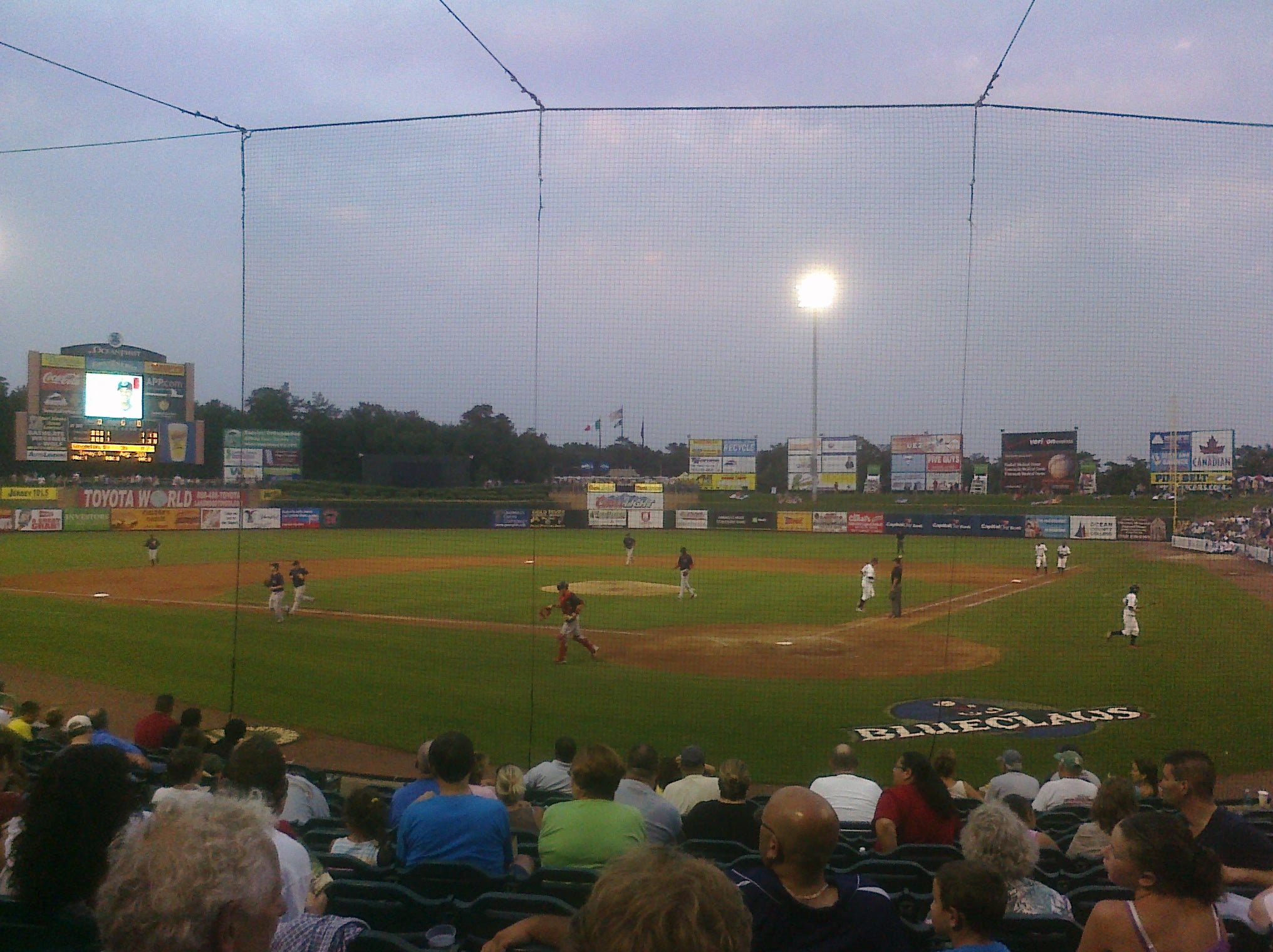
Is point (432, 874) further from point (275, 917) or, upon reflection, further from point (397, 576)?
point (397, 576)

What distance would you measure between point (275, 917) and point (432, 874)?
7.90ft

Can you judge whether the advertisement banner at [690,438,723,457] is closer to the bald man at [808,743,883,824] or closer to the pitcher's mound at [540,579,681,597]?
the pitcher's mound at [540,579,681,597]

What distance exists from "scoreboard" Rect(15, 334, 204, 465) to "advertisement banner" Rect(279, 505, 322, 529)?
8424 millimetres

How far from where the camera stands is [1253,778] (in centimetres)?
964

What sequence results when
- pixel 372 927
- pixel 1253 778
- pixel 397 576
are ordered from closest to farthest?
pixel 372 927 < pixel 1253 778 < pixel 397 576

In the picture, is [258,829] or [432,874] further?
[432,874]

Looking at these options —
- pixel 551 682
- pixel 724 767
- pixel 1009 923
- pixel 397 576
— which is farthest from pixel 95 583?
pixel 1009 923

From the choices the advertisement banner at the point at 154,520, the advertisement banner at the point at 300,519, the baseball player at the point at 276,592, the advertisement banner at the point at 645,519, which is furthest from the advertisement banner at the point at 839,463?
the advertisement banner at the point at 154,520

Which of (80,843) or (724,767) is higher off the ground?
(80,843)

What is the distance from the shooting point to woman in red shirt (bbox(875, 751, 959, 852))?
16.8 feet

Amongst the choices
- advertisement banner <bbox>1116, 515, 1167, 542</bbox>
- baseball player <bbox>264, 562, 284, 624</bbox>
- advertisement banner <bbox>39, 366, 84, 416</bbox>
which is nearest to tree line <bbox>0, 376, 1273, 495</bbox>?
baseball player <bbox>264, 562, 284, 624</bbox>

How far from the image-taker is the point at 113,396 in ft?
111

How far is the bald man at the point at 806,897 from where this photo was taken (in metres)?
2.56

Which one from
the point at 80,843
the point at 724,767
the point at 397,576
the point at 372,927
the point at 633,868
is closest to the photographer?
the point at 633,868
